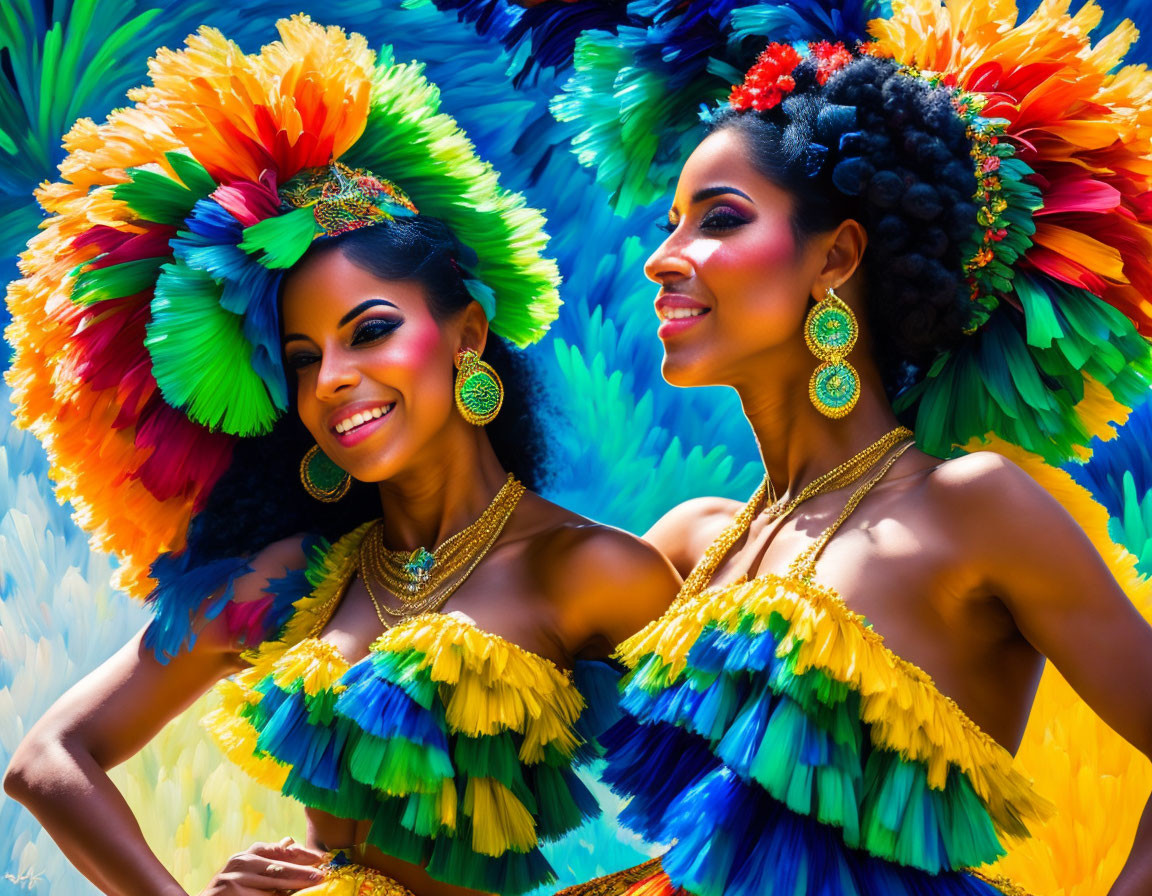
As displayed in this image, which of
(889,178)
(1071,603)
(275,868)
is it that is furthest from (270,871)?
(889,178)

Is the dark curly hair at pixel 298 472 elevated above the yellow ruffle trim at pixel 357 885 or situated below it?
above

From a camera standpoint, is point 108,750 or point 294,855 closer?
point 294,855

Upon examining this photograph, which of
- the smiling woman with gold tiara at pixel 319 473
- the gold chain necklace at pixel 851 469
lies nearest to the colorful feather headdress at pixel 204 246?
the smiling woman with gold tiara at pixel 319 473

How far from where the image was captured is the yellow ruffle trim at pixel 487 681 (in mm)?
2295

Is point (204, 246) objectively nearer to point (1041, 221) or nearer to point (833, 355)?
point (833, 355)

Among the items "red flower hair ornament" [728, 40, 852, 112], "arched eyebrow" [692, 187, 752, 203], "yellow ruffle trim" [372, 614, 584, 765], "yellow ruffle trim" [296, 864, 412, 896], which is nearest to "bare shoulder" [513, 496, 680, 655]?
"yellow ruffle trim" [372, 614, 584, 765]

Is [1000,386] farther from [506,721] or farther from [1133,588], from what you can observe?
[506,721]

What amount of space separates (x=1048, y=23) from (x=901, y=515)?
85 cm

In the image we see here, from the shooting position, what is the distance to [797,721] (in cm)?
192

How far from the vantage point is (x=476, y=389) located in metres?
2.62

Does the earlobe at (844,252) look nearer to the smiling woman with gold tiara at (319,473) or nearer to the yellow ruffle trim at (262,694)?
the smiling woman with gold tiara at (319,473)

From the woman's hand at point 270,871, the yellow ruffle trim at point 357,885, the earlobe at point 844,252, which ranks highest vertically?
the earlobe at point 844,252

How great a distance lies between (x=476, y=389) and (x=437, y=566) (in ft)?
1.12

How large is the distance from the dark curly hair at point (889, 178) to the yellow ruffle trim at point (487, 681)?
829 mm
